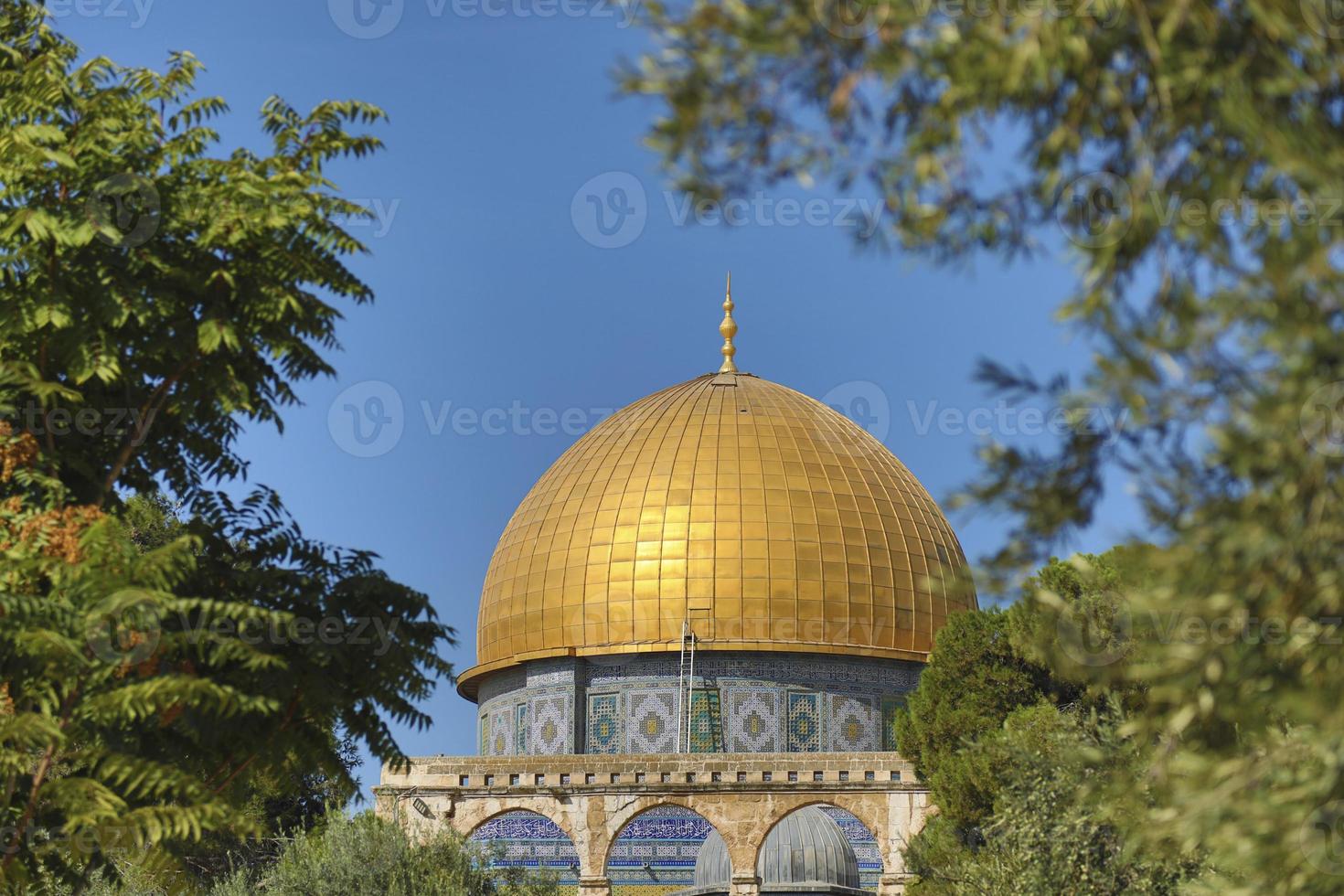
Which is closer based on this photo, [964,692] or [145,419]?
[145,419]

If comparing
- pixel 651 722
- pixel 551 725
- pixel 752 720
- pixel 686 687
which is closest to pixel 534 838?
pixel 651 722

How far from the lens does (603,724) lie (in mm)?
27109

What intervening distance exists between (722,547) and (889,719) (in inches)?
153

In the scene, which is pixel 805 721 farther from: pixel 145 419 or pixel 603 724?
pixel 145 419

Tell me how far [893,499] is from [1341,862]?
24.8 metres

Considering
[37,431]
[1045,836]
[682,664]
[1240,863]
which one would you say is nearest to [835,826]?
[682,664]

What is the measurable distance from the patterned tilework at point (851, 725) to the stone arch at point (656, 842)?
4268mm

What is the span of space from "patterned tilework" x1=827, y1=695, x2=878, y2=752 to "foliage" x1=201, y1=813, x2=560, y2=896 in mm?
8367

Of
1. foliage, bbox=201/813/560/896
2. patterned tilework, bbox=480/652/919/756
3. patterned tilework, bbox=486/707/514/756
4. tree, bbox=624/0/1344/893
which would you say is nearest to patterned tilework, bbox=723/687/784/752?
patterned tilework, bbox=480/652/919/756

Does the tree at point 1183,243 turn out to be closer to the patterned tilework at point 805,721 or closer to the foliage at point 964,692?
the foliage at point 964,692

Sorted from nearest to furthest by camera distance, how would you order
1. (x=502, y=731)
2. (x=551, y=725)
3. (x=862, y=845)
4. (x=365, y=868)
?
(x=365, y=868) → (x=862, y=845) → (x=551, y=725) → (x=502, y=731)

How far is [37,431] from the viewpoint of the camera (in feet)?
27.9

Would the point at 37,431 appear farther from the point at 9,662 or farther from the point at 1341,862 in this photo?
the point at 1341,862

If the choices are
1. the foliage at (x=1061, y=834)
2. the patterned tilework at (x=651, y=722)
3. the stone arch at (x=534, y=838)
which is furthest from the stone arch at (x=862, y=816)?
the foliage at (x=1061, y=834)
